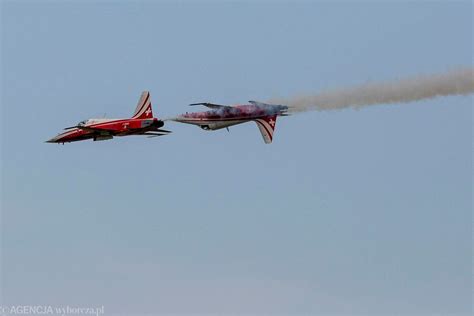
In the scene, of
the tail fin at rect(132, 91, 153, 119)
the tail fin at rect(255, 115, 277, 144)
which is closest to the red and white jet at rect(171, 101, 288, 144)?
the tail fin at rect(255, 115, 277, 144)

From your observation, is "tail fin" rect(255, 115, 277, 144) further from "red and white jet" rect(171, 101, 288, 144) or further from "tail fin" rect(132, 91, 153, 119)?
"tail fin" rect(132, 91, 153, 119)

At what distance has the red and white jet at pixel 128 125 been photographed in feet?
160

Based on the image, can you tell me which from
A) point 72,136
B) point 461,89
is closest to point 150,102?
point 72,136

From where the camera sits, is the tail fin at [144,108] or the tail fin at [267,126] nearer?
the tail fin at [267,126]

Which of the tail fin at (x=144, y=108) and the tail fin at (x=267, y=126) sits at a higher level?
the tail fin at (x=144, y=108)

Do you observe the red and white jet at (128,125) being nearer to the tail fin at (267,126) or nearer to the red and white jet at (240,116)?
the red and white jet at (240,116)

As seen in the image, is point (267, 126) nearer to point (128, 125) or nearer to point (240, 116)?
point (240, 116)

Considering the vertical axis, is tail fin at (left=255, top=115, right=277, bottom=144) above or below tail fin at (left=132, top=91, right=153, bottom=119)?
below

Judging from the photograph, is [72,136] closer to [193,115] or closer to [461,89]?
[193,115]

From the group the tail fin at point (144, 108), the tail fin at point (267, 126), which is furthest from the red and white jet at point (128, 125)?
the tail fin at point (267, 126)

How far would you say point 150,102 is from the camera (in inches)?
1976

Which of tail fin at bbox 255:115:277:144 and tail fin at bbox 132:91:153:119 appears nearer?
tail fin at bbox 255:115:277:144

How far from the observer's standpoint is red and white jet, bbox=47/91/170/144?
48.8 metres

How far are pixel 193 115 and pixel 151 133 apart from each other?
2.31 meters
